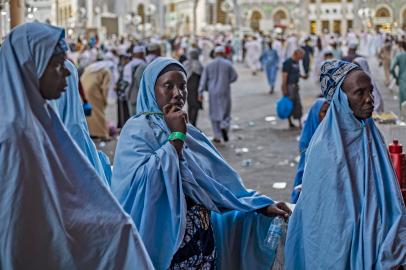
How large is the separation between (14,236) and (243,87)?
2183 cm

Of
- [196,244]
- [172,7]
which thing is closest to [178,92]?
[196,244]

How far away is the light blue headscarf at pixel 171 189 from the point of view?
344 centimetres

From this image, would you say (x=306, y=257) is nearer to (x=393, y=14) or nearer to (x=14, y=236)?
(x=14, y=236)

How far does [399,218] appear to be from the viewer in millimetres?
3498

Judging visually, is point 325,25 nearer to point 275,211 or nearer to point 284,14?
point 284,14

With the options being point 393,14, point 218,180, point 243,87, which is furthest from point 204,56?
point 393,14

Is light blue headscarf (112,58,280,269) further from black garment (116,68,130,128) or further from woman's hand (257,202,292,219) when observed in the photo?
black garment (116,68,130,128)

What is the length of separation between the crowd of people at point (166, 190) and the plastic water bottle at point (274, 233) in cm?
3

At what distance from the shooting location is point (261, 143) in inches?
485

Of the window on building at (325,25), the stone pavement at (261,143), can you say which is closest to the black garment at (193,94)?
the stone pavement at (261,143)

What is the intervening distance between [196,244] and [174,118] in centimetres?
55

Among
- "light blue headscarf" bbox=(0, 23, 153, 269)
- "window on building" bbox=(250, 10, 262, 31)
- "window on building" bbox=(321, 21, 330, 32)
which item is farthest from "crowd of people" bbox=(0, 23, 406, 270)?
"window on building" bbox=(321, 21, 330, 32)

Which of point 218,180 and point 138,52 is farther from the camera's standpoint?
point 138,52

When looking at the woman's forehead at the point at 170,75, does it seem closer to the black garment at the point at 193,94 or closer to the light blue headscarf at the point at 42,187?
the light blue headscarf at the point at 42,187
